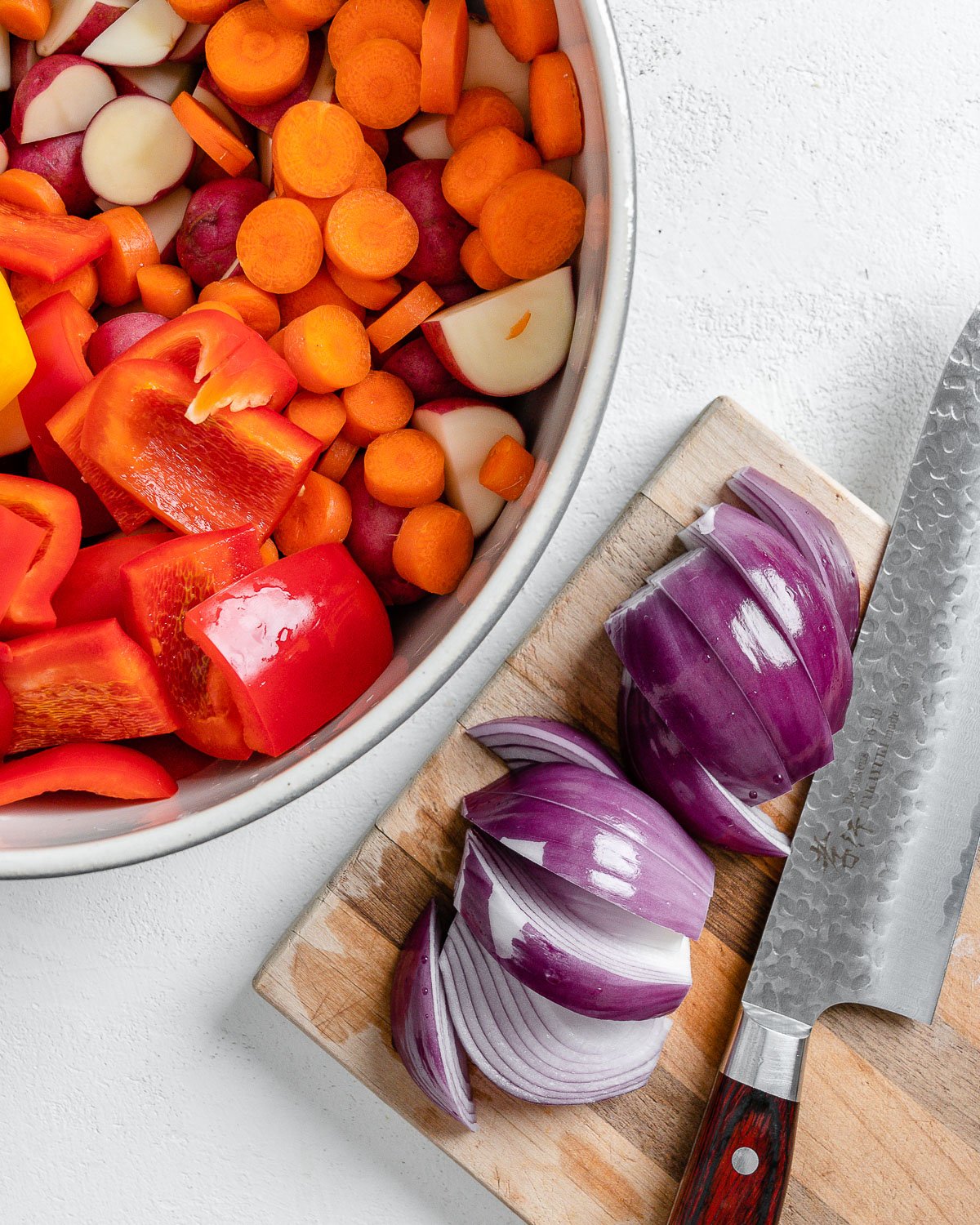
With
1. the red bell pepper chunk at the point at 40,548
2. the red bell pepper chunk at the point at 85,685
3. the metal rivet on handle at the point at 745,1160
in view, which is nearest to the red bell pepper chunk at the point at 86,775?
the red bell pepper chunk at the point at 85,685

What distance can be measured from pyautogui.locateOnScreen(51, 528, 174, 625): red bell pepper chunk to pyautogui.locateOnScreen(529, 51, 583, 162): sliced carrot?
0.57 metres

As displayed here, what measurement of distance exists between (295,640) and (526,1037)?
1.83 ft

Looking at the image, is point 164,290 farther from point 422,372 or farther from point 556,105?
point 556,105

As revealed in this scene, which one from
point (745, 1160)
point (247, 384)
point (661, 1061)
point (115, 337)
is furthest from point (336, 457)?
point (745, 1160)

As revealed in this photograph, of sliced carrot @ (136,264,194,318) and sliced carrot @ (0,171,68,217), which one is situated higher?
sliced carrot @ (0,171,68,217)

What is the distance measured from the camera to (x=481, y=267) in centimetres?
105

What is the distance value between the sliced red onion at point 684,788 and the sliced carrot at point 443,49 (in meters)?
0.69

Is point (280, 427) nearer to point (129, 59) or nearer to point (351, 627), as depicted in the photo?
point (351, 627)

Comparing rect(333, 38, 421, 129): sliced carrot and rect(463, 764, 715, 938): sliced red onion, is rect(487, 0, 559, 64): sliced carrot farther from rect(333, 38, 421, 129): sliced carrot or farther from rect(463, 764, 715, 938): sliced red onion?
rect(463, 764, 715, 938): sliced red onion

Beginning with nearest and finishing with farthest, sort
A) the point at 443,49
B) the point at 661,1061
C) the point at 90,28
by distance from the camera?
the point at 443,49, the point at 90,28, the point at 661,1061

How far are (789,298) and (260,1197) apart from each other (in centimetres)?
143

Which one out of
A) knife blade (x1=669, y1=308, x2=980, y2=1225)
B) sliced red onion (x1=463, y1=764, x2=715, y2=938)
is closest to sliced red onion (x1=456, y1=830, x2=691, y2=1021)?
sliced red onion (x1=463, y1=764, x2=715, y2=938)

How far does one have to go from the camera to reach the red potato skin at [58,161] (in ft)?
3.61

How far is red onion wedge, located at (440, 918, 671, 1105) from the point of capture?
1.13 m
